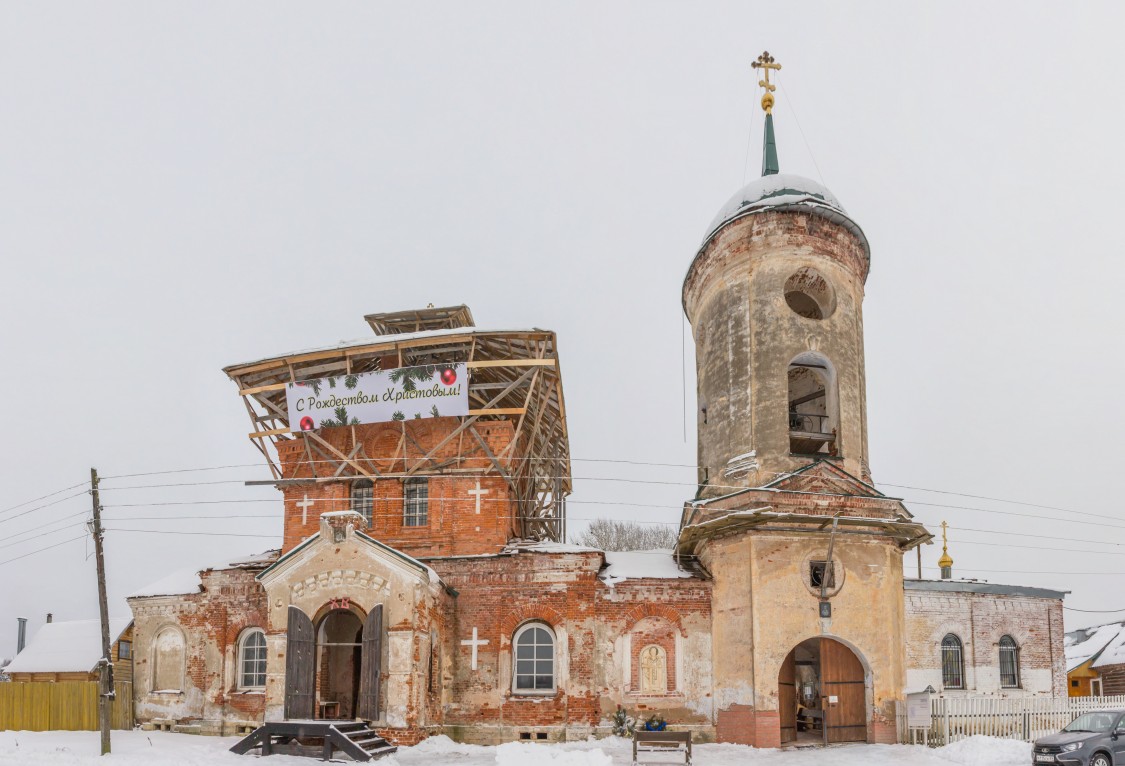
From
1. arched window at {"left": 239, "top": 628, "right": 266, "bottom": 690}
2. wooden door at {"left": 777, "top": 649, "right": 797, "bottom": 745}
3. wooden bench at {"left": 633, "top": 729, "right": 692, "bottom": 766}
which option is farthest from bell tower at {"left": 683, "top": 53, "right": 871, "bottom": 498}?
arched window at {"left": 239, "top": 628, "right": 266, "bottom": 690}

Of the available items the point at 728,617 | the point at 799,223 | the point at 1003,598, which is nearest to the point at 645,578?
the point at 728,617

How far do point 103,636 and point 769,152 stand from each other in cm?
2113

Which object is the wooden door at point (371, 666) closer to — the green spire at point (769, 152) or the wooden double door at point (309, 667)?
the wooden double door at point (309, 667)

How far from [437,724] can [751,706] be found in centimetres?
718

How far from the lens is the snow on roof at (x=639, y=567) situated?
23.4m

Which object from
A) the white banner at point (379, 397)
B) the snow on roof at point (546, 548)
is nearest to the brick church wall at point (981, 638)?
the snow on roof at point (546, 548)

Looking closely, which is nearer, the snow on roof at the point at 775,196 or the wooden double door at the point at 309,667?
the wooden double door at the point at 309,667

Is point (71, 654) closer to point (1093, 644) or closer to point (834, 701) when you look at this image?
point (834, 701)

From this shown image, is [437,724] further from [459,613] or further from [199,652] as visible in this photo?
[199,652]

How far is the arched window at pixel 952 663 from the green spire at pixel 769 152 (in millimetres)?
14202

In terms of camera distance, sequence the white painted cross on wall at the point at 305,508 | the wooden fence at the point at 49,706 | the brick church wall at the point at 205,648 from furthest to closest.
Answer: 1. the white painted cross on wall at the point at 305,508
2. the brick church wall at the point at 205,648
3. the wooden fence at the point at 49,706

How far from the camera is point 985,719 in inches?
860

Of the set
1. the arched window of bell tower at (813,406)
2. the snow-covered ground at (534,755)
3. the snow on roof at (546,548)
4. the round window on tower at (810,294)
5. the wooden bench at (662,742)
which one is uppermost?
the round window on tower at (810,294)

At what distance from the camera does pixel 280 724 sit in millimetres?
19297
